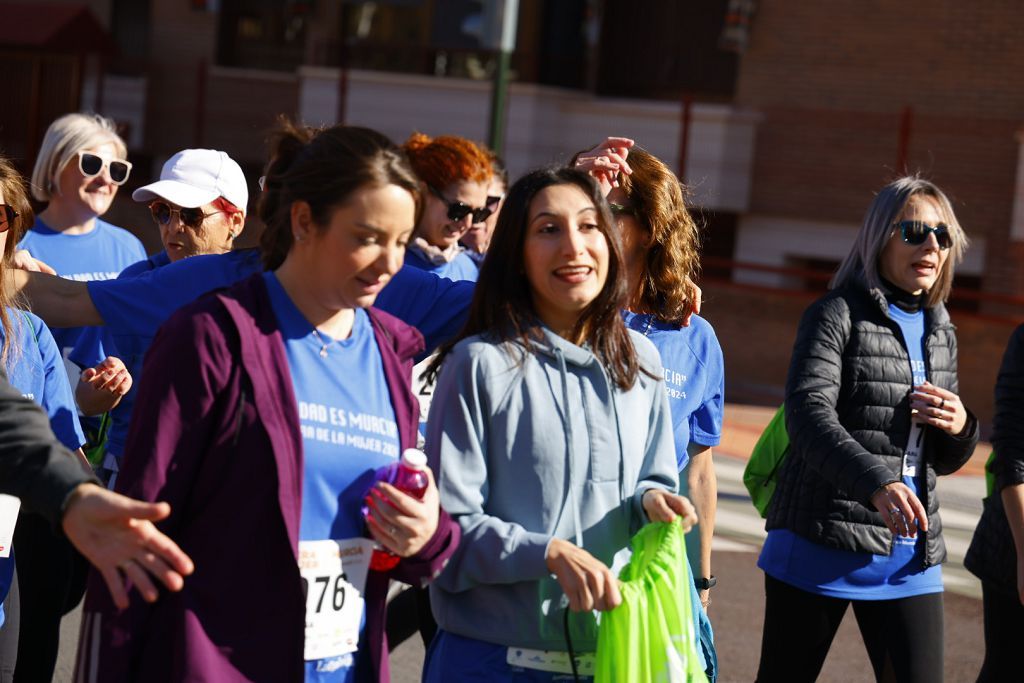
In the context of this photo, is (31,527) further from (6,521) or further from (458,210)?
(458,210)

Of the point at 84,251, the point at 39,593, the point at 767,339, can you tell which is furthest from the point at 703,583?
the point at 767,339

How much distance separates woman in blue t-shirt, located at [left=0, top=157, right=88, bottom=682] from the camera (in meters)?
4.02

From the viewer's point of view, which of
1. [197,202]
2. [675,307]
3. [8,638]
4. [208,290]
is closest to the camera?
[208,290]

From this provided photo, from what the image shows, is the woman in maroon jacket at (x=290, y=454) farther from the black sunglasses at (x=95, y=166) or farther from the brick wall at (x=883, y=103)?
the brick wall at (x=883, y=103)

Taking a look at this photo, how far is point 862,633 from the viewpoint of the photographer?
463cm

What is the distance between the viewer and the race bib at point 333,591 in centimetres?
288

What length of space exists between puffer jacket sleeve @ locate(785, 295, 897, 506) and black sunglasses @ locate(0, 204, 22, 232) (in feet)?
7.69

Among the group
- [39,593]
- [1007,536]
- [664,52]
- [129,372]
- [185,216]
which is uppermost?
[664,52]

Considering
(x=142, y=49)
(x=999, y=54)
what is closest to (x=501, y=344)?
(x=999, y=54)

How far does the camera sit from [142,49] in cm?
2683

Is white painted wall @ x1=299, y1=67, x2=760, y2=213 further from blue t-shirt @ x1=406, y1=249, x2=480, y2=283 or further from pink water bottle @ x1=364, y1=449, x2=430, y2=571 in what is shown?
pink water bottle @ x1=364, y1=449, x2=430, y2=571

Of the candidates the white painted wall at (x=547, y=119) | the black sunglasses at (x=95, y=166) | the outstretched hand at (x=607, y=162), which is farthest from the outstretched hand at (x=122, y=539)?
the white painted wall at (x=547, y=119)

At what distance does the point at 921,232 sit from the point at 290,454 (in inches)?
106

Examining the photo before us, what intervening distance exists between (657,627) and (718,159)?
16717mm
